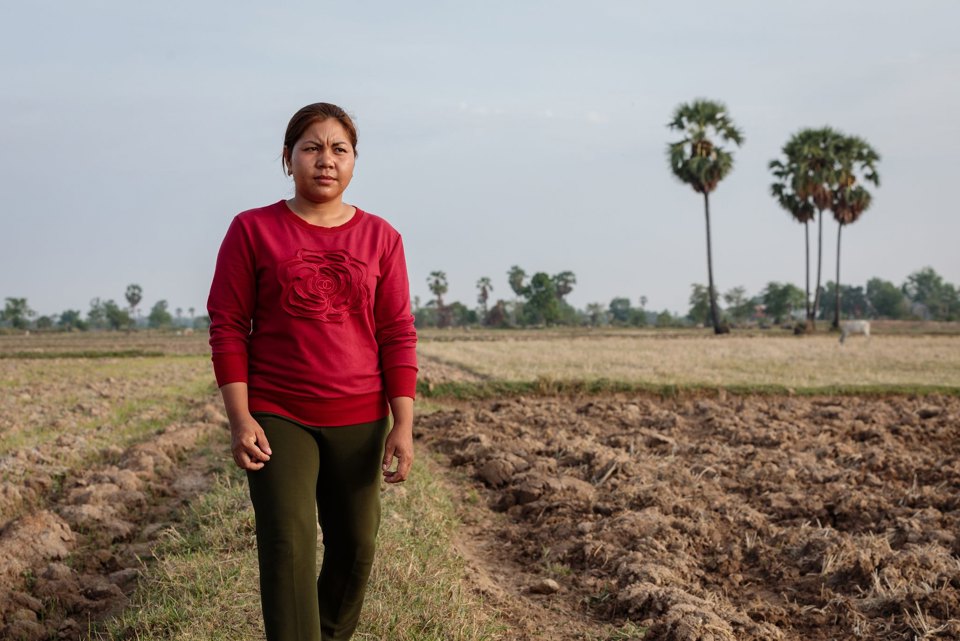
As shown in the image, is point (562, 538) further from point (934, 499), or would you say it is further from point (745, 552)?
point (934, 499)

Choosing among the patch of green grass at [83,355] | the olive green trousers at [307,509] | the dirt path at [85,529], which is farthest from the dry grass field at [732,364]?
the olive green trousers at [307,509]

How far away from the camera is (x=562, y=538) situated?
5555mm

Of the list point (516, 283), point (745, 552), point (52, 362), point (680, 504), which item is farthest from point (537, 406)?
point (516, 283)

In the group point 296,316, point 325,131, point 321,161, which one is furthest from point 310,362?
point 325,131

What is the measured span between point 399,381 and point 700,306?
82023 millimetres

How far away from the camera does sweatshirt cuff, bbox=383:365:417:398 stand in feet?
8.94

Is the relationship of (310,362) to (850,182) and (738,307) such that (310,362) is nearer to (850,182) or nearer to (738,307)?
(850,182)

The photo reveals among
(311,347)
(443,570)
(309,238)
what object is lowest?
(443,570)

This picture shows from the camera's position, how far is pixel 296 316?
2.55m

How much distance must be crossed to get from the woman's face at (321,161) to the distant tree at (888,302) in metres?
101

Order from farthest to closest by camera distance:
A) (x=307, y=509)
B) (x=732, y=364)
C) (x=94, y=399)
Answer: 1. (x=732, y=364)
2. (x=94, y=399)
3. (x=307, y=509)

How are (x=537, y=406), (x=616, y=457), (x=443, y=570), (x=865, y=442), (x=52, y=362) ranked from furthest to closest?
1. (x=52, y=362)
2. (x=537, y=406)
3. (x=865, y=442)
4. (x=616, y=457)
5. (x=443, y=570)

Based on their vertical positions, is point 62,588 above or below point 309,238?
below

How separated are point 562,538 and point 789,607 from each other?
1.60 meters
